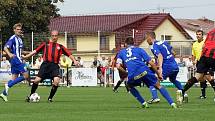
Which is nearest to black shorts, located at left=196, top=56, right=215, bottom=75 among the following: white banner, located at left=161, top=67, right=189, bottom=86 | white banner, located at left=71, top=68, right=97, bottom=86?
white banner, located at left=161, top=67, right=189, bottom=86

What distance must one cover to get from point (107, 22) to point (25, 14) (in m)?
16.7

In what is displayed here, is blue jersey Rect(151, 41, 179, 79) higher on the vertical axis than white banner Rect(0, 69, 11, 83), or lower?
higher

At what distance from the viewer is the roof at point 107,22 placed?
242 feet

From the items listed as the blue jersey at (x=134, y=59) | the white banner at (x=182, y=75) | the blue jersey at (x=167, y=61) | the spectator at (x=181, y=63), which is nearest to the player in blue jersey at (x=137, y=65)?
the blue jersey at (x=134, y=59)

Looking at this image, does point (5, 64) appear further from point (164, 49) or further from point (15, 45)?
point (164, 49)

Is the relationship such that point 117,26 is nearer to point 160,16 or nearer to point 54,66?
point 160,16

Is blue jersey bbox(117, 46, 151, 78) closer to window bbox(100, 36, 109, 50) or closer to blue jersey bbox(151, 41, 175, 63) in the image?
blue jersey bbox(151, 41, 175, 63)

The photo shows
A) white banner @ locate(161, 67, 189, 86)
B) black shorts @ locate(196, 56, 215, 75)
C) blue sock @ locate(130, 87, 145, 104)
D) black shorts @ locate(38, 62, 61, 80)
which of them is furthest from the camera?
white banner @ locate(161, 67, 189, 86)

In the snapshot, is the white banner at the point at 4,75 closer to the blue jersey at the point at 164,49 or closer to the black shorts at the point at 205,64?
the blue jersey at the point at 164,49

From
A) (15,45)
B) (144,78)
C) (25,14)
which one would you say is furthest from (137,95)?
(25,14)

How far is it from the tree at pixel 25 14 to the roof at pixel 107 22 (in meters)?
9.96

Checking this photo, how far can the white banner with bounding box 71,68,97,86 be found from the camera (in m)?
37.4

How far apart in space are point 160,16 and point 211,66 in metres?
58.0

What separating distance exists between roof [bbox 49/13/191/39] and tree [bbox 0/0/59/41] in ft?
32.7
